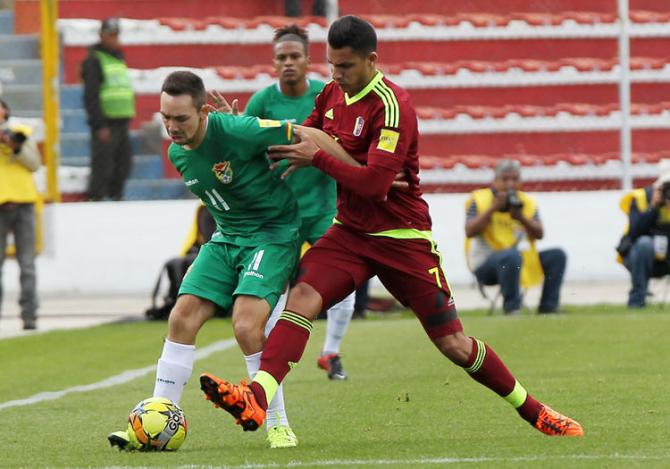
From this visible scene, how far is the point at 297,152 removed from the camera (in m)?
6.14

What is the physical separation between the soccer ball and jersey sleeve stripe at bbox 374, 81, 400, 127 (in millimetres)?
1527

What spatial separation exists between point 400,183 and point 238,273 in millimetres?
819

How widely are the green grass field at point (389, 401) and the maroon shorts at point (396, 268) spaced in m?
0.56

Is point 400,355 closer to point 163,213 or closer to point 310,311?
point 310,311

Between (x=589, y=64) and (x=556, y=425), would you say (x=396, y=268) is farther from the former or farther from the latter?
(x=589, y=64)

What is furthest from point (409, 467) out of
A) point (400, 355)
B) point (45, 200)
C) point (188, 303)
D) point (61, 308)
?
point (45, 200)

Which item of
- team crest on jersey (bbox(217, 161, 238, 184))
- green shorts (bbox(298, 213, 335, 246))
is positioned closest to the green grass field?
green shorts (bbox(298, 213, 335, 246))

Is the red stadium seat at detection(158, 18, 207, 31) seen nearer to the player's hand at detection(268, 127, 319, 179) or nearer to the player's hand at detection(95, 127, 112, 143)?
the player's hand at detection(95, 127, 112, 143)

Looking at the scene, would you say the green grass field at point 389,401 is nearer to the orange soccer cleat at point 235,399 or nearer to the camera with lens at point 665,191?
the orange soccer cleat at point 235,399

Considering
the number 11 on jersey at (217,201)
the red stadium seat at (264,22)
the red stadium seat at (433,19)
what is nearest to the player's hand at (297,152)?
the number 11 on jersey at (217,201)

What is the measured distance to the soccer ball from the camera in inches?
240

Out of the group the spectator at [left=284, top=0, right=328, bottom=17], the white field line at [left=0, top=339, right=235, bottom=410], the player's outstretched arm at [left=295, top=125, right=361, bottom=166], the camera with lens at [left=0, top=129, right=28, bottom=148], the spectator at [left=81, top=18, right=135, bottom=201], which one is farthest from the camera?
the spectator at [left=284, top=0, right=328, bottom=17]

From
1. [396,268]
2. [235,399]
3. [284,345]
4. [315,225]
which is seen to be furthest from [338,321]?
[235,399]

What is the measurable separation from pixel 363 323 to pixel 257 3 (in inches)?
290
